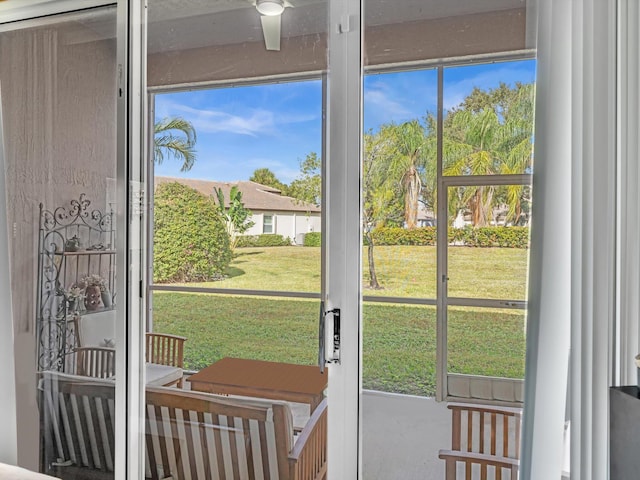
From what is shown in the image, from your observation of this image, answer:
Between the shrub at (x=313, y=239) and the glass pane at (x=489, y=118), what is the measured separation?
489 millimetres

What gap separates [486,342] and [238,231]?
951mm

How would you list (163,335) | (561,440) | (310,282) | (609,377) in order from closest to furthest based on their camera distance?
(609,377), (561,440), (310,282), (163,335)

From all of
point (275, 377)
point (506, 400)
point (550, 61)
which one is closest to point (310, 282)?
point (275, 377)

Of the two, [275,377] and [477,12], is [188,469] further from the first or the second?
[477,12]

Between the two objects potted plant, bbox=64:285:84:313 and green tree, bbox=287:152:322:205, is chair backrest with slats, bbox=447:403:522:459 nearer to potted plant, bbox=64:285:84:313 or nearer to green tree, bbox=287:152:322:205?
green tree, bbox=287:152:322:205

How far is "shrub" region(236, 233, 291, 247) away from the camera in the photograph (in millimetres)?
1591

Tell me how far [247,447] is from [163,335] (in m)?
0.53

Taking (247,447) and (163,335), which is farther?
(163,335)

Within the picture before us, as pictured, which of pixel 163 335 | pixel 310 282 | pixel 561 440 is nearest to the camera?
pixel 561 440

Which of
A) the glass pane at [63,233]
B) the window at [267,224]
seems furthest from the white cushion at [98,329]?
the window at [267,224]

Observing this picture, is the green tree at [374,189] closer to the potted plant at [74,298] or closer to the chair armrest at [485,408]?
the chair armrest at [485,408]

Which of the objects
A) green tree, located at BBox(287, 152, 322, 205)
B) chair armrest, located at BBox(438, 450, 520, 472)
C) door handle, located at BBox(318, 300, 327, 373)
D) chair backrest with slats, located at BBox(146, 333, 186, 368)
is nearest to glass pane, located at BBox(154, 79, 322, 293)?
green tree, located at BBox(287, 152, 322, 205)

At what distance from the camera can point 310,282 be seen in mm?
1585

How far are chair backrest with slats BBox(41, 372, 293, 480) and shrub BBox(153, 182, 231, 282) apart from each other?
0.46m
